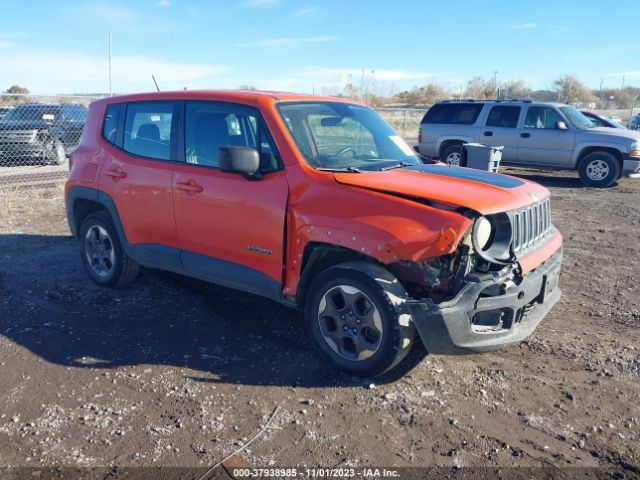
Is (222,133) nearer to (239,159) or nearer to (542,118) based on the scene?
(239,159)

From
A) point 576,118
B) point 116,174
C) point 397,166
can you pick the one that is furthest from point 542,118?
point 116,174

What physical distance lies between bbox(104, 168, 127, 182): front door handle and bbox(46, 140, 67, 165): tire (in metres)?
11.5

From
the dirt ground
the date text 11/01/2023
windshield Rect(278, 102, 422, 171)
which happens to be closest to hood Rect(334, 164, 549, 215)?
windshield Rect(278, 102, 422, 171)

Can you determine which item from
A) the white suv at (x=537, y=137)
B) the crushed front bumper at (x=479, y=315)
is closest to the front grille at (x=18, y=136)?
the white suv at (x=537, y=137)

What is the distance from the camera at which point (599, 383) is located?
13.0 feet

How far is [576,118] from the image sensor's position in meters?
13.2

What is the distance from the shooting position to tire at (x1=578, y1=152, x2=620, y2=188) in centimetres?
1279

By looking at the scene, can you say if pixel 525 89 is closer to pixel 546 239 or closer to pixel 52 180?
pixel 52 180

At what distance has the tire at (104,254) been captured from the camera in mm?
5547

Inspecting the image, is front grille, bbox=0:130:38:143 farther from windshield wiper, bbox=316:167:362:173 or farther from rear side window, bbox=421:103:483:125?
windshield wiper, bbox=316:167:362:173

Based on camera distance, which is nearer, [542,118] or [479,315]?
[479,315]

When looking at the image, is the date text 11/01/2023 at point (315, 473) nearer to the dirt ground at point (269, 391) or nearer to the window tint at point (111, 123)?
the dirt ground at point (269, 391)

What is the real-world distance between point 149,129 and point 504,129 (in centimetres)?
1040

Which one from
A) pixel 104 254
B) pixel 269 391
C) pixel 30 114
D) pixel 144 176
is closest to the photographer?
pixel 269 391
